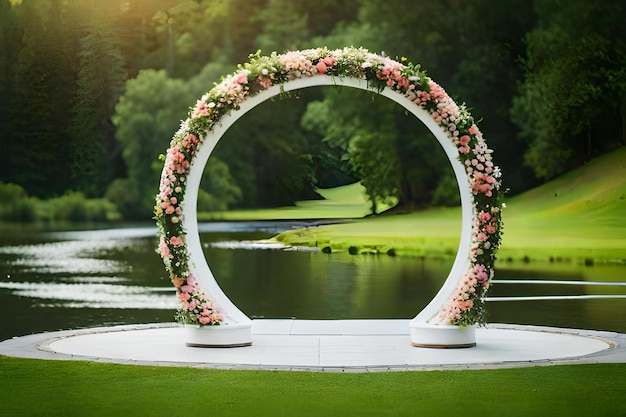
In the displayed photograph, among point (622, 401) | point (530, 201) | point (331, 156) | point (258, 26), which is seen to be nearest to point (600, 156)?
point (530, 201)

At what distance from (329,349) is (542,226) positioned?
16656 millimetres

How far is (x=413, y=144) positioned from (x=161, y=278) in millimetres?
7615

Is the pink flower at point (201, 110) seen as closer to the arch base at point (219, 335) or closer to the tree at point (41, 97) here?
the arch base at point (219, 335)

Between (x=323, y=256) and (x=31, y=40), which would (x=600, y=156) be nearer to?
(x=323, y=256)

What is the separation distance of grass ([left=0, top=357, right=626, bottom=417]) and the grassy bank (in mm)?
14748

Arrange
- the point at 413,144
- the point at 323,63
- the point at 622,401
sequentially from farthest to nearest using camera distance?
the point at 413,144 → the point at 323,63 → the point at 622,401

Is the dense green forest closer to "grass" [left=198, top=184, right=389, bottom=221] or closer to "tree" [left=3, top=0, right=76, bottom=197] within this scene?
"tree" [left=3, top=0, right=76, bottom=197]

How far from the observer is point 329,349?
886 centimetres

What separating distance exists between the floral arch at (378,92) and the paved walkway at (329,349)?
291 millimetres

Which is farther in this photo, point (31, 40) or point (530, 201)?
point (530, 201)

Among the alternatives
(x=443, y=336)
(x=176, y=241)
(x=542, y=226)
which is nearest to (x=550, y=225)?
(x=542, y=226)

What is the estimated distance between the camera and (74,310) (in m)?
16.8

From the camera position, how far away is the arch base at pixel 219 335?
8906mm

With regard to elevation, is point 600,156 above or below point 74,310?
above
